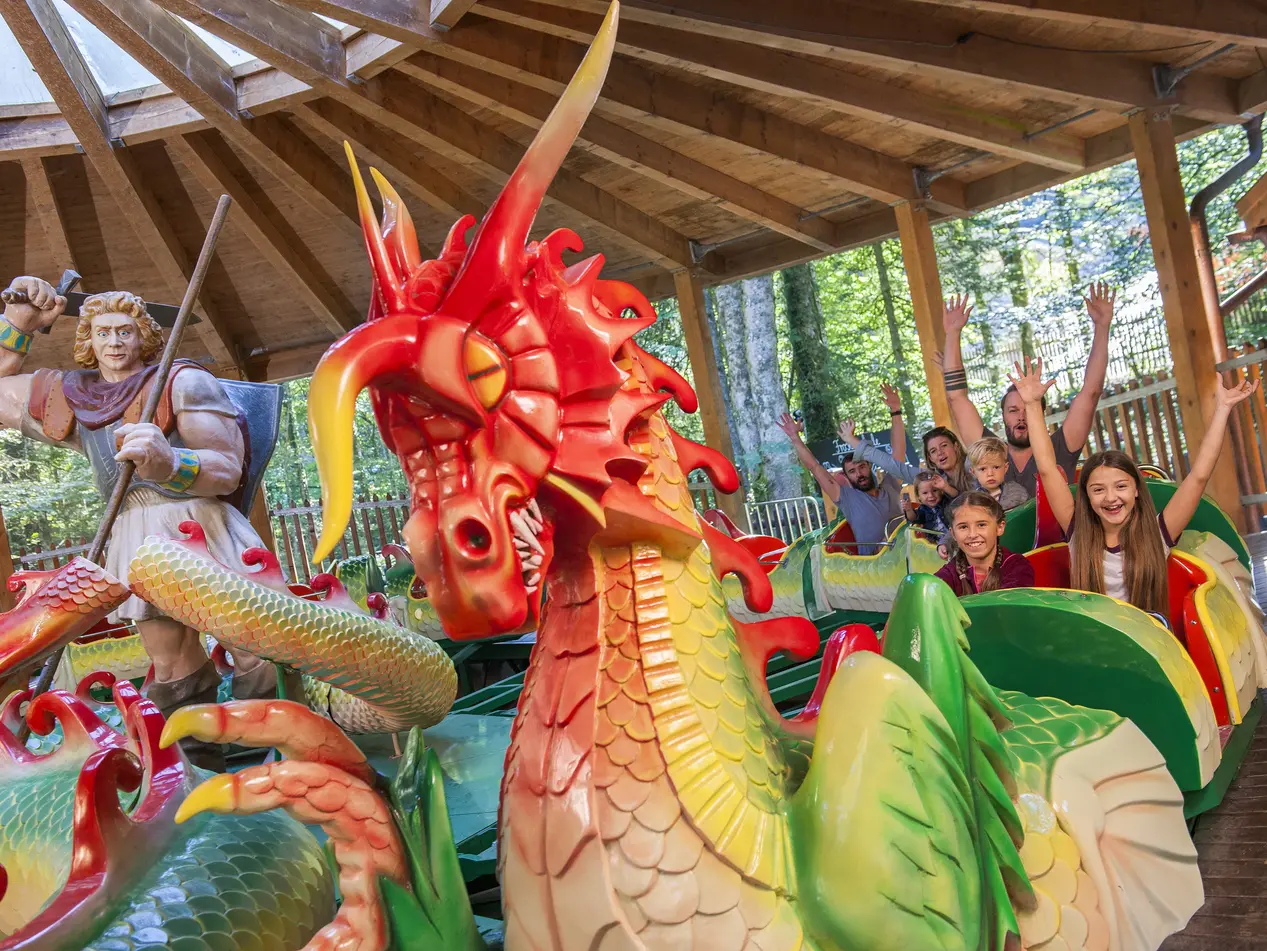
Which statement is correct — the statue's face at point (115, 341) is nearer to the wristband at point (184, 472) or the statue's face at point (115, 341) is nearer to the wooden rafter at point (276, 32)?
the wristband at point (184, 472)

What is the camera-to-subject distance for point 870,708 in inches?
33.9

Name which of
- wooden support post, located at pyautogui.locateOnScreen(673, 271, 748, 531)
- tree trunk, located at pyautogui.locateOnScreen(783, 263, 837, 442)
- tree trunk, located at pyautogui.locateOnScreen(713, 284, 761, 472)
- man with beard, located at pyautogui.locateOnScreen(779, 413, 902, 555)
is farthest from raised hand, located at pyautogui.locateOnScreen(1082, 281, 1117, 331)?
tree trunk, located at pyautogui.locateOnScreen(783, 263, 837, 442)

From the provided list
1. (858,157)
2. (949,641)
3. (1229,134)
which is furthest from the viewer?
(1229,134)

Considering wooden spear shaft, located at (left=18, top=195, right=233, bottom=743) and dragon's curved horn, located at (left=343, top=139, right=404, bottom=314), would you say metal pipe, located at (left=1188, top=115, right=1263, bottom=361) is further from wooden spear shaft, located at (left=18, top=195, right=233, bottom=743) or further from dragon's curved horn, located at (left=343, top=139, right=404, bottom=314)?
dragon's curved horn, located at (left=343, top=139, right=404, bottom=314)

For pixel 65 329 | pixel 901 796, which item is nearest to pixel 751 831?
pixel 901 796

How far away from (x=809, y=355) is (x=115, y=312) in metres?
12.4

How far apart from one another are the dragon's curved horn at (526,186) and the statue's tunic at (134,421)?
125 cm

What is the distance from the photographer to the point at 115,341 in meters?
2.07

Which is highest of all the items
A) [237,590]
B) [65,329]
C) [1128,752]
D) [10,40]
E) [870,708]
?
[10,40]

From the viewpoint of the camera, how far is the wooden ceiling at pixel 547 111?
3156mm

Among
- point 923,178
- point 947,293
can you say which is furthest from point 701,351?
point 947,293

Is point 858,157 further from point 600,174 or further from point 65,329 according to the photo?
point 65,329

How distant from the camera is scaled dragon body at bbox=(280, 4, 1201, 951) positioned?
802 mm

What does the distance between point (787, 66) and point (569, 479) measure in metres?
3.24
